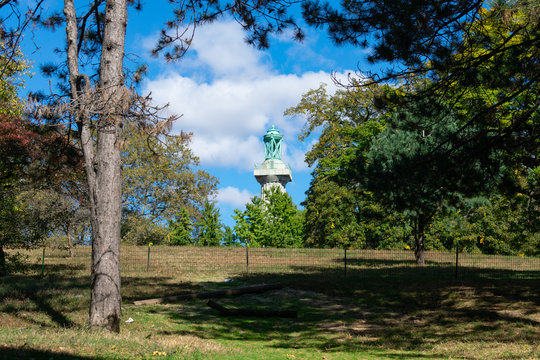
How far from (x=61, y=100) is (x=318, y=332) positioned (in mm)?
7418

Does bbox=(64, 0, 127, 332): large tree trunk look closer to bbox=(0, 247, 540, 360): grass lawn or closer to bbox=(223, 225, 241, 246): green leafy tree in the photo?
bbox=(0, 247, 540, 360): grass lawn

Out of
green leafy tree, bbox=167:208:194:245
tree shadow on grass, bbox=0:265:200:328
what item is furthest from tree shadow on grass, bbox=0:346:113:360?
green leafy tree, bbox=167:208:194:245

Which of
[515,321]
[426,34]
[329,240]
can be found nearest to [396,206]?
[515,321]

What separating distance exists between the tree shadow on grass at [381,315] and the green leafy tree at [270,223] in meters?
22.2

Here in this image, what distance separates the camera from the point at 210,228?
3788 centimetres

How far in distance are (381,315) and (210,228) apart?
88.3ft

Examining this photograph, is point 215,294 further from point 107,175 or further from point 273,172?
point 273,172

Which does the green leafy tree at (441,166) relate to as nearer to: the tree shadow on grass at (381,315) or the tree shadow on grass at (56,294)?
the tree shadow on grass at (381,315)

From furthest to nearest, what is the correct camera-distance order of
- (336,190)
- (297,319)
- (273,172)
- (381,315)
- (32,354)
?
(273,172)
(336,190)
(381,315)
(297,319)
(32,354)

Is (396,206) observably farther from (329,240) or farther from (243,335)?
(329,240)

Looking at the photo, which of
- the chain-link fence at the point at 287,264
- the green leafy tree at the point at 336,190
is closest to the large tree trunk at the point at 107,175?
the chain-link fence at the point at 287,264

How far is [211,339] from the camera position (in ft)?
31.4

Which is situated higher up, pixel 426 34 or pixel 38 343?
pixel 426 34

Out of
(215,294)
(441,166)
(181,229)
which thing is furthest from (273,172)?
(441,166)
